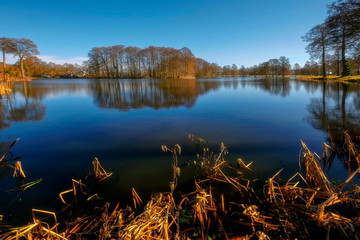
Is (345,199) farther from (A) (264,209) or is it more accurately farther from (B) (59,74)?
(B) (59,74)

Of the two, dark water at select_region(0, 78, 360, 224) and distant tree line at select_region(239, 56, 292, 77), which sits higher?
distant tree line at select_region(239, 56, 292, 77)

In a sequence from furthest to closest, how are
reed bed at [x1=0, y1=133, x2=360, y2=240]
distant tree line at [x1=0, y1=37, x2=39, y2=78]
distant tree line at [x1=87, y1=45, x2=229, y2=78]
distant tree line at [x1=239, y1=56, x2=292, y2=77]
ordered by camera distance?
distant tree line at [x1=239, y1=56, x2=292, y2=77], distant tree line at [x1=87, y1=45, x2=229, y2=78], distant tree line at [x1=0, y1=37, x2=39, y2=78], reed bed at [x1=0, y1=133, x2=360, y2=240]

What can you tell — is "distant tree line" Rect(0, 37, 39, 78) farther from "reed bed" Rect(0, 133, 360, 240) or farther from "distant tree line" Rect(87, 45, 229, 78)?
"reed bed" Rect(0, 133, 360, 240)

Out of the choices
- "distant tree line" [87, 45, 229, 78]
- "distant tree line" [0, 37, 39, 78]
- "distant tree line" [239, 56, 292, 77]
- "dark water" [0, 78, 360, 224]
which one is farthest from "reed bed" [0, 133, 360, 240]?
"distant tree line" [239, 56, 292, 77]

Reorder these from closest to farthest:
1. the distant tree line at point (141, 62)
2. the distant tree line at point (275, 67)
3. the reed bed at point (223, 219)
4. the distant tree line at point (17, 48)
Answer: the reed bed at point (223, 219) → the distant tree line at point (17, 48) → the distant tree line at point (141, 62) → the distant tree line at point (275, 67)

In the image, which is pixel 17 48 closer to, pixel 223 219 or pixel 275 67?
pixel 223 219

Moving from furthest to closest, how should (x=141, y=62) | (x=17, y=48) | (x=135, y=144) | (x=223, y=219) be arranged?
(x=141, y=62), (x=17, y=48), (x=135, y=144), (x=223, y=219)

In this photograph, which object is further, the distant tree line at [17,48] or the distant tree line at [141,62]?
the distant tree line at [141,62]

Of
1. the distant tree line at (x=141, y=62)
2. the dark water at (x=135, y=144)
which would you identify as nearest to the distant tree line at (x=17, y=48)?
the distant tree line at (x=141, y=62)

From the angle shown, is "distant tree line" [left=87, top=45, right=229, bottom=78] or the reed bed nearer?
the reed bed

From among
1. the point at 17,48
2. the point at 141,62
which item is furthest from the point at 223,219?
the point at 141,62

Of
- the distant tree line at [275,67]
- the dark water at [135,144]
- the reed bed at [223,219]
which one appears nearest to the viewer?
the reed bed at [223,219]

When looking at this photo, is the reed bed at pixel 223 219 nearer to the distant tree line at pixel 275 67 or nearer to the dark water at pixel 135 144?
the dark water at pixel 135 144

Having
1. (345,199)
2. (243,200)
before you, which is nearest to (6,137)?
(243,200)
